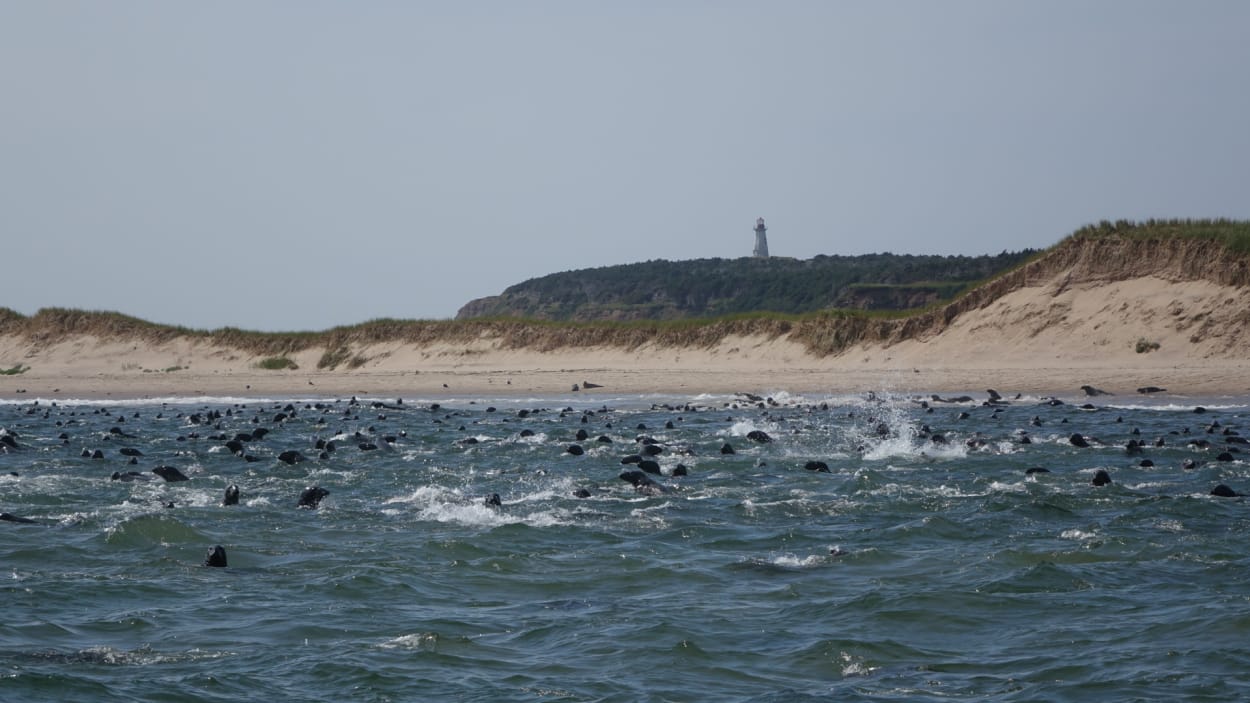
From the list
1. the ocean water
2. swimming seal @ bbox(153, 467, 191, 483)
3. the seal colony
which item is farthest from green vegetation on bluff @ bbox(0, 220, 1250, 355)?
swimming seal @ bbox(153, 467, 191, 483)

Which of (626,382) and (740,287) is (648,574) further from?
(740,287)

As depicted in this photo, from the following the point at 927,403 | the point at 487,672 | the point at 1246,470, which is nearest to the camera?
the point at 487,672

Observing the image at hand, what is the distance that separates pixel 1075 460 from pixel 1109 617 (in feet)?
33.9

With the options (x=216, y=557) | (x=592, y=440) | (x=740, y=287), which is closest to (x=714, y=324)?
(x=592, y=440)

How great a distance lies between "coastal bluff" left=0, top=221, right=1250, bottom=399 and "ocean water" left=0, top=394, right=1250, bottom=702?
12729 mm

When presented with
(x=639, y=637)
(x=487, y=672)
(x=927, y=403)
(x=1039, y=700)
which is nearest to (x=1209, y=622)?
(x=1039, y=700)

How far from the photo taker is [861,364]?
4122 cm

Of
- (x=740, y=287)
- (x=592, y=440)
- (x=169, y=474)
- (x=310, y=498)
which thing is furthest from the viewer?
(x=740, y=287)

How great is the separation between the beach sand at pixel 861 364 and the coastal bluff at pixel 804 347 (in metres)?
0.07

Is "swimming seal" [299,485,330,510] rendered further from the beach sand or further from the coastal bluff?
the coastal bluff

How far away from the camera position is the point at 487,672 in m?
9.52

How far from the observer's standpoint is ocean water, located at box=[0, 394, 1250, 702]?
9.38m

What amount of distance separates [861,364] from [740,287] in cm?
5434

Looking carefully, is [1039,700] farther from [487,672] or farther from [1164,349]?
[1164,349]
